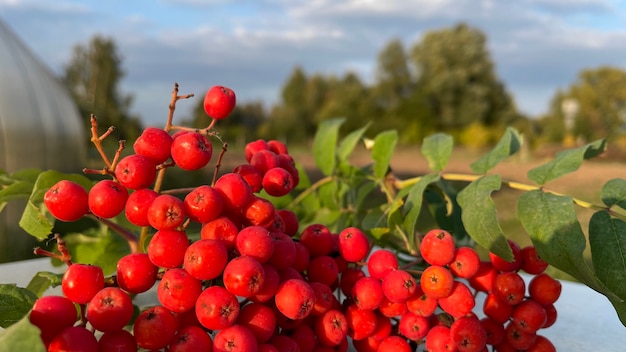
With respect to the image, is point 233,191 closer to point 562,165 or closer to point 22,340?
point 22,340

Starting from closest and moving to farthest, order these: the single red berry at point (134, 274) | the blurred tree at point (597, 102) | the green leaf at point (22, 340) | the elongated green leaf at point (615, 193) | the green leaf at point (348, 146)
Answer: the green leaf at point (22, 340)
the single red berry at point (134, 274)
the elongated green leaf at point (615, 193)
the green leaf at point (348, 146)
the blurred tree at point (597, 102)

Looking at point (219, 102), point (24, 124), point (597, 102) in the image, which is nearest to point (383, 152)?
point (219, 102)

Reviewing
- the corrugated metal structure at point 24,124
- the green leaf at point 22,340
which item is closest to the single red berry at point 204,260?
the green leaf at point 22,340

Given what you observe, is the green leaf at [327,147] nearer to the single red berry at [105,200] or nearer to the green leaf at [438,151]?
the green leaf at [438,151]

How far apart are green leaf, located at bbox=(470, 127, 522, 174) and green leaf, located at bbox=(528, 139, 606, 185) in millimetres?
53

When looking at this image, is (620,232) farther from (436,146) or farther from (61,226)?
(61,226)

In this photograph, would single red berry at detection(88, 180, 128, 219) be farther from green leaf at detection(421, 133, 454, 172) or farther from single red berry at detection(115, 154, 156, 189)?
green leaf at detection(421, 133, 454, 172)

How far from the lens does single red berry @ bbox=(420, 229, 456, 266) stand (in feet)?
1.36

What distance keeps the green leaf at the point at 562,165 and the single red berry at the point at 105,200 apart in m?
0.39

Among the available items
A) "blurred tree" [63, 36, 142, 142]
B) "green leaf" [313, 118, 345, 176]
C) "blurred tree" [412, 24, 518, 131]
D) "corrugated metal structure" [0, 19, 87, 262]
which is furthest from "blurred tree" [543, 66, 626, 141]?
"green leaf" [313, 118, 345, 176]

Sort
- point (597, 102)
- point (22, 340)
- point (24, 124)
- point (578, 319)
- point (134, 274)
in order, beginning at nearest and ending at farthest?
point (22, 340) → point (134, 274) → point (578, 319) → point (24, 124) → point (597, 102)

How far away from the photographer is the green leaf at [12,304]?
359 mm

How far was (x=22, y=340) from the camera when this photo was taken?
0.87 ft

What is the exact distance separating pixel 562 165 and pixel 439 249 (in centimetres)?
20
